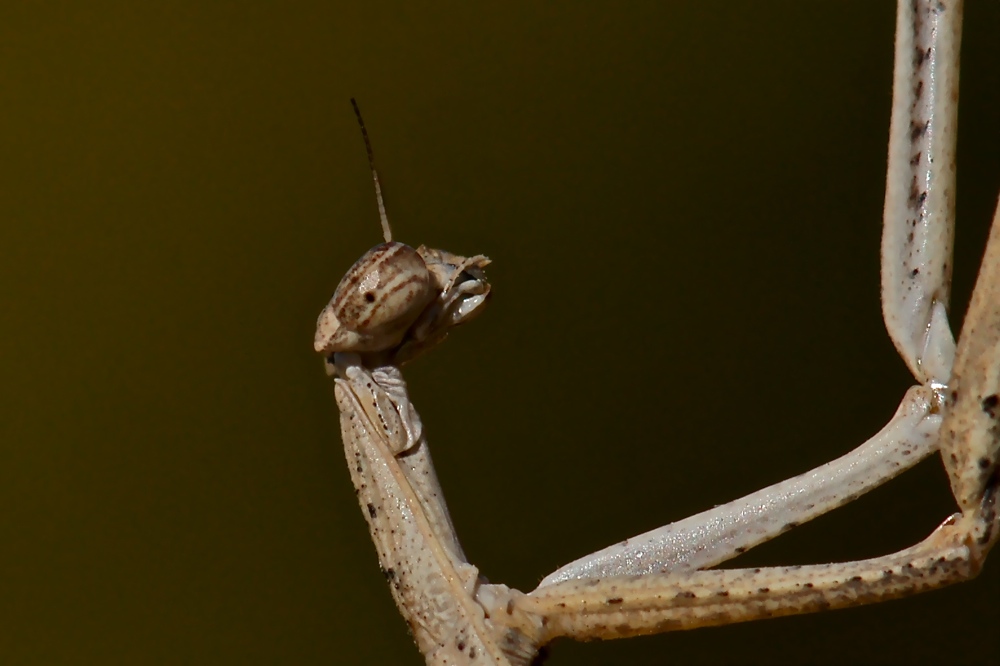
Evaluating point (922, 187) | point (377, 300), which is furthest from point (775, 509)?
point (377, 300)

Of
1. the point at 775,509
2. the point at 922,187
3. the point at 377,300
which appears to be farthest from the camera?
the point at 377,300

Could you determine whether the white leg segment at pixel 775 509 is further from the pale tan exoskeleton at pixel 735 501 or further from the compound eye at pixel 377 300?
the compound eye at pixel 377 300

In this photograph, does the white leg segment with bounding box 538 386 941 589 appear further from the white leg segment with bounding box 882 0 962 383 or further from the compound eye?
the compound eye

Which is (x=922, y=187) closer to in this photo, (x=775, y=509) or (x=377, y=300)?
(x=775, y=509)

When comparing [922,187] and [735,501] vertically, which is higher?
[922,187]

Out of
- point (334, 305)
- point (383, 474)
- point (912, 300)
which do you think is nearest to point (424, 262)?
point (334, 305)

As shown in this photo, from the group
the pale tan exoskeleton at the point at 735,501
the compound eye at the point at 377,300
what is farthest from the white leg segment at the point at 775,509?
the compound eye at the point at 377,300

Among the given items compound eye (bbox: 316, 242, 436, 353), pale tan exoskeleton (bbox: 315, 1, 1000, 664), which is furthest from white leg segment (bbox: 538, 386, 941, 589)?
compound eye (bbox: 316, 242, 436, 353)

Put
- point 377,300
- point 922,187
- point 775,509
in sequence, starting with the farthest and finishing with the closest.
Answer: point 377,300, point 775,509, point 922,187

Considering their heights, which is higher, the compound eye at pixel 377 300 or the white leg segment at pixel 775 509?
the compound eye at pixel 377 300

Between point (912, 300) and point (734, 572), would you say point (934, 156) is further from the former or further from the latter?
point (734, 572)
